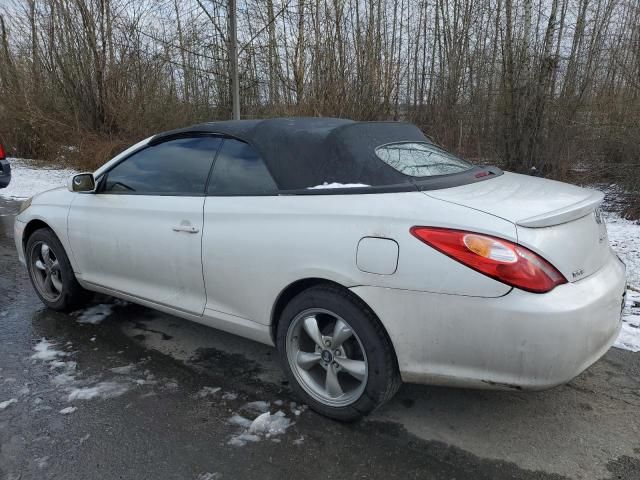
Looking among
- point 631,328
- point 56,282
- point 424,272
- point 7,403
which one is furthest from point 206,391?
point 631,328

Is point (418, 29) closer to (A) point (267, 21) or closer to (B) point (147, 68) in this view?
(A) point (267, 21)

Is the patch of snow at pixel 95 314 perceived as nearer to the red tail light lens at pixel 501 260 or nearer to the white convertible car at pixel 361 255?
the white convertible car at pixel 361 255

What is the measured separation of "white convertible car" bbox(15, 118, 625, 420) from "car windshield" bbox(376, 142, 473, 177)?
1cm

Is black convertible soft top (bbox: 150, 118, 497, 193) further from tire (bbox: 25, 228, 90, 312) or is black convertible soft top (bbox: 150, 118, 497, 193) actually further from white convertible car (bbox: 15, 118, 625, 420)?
tire (bbox: 25, 228, 90, 312)

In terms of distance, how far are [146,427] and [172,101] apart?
15.6 metres

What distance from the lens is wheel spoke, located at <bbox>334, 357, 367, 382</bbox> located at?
2570mm

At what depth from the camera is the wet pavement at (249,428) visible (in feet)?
7.77

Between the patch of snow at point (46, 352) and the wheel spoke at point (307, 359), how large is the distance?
5.83ft

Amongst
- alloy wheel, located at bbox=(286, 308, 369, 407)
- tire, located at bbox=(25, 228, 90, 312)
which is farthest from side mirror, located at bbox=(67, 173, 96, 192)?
alloy wheel, located at bbox=(286, 308, 369, 407)

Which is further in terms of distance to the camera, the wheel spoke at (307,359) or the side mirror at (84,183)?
the side mirror at (84,183)

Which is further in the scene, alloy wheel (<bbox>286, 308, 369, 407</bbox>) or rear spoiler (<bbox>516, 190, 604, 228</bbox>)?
alloy wheel (<bbox>286, 308, 369, 407</bbox>)

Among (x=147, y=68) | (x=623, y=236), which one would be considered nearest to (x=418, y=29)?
(x=147, y=68)

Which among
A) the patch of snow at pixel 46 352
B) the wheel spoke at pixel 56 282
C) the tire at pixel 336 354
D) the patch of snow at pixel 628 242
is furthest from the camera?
the patch of snow at pixel 628 242

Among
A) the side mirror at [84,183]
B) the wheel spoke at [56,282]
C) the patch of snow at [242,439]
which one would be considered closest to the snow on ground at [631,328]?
the patch of snow at [242,439]
